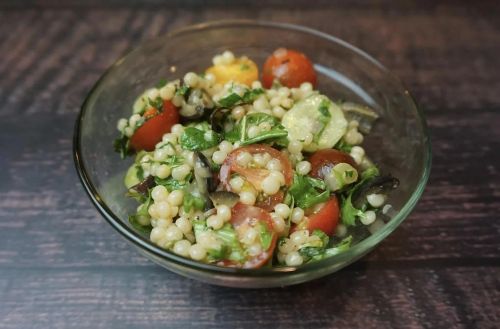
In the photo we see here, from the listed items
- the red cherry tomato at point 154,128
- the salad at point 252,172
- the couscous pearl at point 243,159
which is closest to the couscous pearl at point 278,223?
the salad at point 252,172

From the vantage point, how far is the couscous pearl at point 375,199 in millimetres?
1144

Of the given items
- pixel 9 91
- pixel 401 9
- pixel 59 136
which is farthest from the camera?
pixel 401 9

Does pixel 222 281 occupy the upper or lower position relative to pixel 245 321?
upper

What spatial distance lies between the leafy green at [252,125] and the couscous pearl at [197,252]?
0.25 m

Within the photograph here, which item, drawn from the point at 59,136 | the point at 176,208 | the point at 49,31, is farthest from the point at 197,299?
the point at 49,31

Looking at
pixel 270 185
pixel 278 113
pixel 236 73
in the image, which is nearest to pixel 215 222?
pixel 270 185

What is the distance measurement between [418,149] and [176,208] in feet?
1.88

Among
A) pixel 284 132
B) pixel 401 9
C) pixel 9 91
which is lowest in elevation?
pixel 9 91

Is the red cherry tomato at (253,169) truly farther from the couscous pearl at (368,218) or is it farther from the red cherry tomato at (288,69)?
the red cherry tomato at (288,69)

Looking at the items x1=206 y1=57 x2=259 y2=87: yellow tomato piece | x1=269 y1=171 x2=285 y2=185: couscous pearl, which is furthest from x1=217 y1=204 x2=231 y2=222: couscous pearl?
x1=206 y1=57 x2=259 y2=87: yellow tomato piece

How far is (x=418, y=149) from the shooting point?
1279mm

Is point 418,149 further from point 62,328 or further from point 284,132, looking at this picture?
point 62,328

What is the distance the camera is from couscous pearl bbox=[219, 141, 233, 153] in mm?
1146

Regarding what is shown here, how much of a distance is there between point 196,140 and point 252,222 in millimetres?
235
